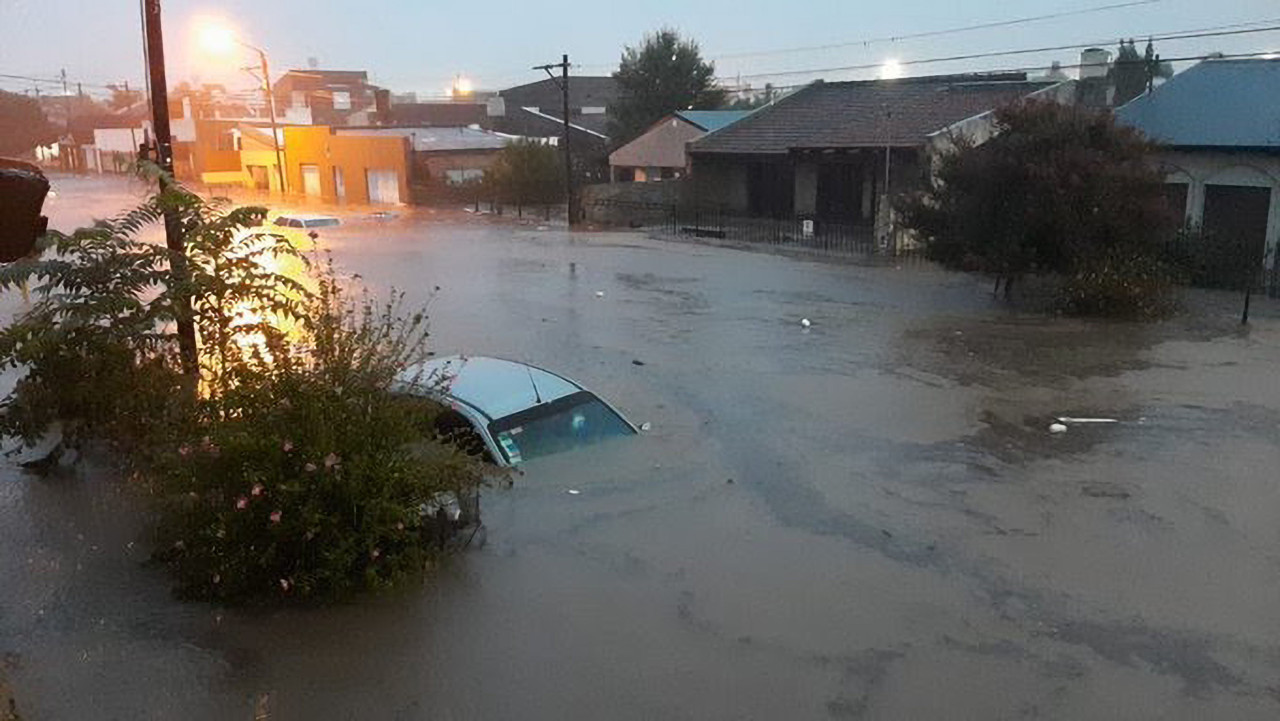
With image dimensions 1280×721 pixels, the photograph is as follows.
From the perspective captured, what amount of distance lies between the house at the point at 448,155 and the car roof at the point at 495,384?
38.7m

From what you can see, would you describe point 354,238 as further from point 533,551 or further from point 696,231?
point 533,551

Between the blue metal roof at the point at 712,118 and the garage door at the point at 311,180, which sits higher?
the blue metal roof at the point at 712,118

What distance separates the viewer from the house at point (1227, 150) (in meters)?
21.5

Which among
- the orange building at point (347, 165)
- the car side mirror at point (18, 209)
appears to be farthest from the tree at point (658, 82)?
the car side mirror at point (18, 209)

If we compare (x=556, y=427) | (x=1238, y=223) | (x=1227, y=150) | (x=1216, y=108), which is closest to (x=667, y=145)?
(x=1216, y=108)

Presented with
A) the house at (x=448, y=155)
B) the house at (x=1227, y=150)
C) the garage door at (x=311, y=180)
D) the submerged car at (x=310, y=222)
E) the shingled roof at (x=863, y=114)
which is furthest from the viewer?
the garage door at (x=311, y=180)

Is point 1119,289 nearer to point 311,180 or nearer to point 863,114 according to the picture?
point 863,114

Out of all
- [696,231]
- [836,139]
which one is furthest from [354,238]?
[836,139]

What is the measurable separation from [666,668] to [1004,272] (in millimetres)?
14944

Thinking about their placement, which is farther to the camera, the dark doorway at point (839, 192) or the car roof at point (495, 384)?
the dark doorway at point (839, 192)

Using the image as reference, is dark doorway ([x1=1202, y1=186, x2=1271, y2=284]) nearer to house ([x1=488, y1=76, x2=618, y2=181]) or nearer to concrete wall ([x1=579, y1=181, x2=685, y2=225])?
concrete wall ([x1=579, y1=181, x2=685, y2=225])

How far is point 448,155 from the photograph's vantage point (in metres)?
50.4

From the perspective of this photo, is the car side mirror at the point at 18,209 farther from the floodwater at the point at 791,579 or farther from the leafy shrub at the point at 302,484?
the floodwater at the point at 791,579

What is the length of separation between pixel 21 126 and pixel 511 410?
82.1 meters
